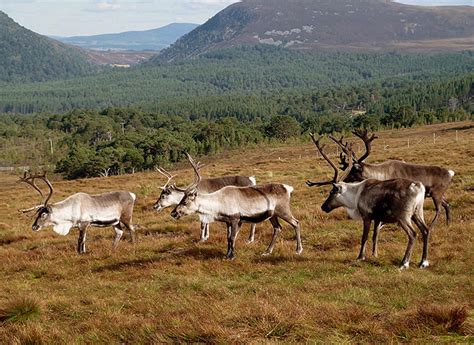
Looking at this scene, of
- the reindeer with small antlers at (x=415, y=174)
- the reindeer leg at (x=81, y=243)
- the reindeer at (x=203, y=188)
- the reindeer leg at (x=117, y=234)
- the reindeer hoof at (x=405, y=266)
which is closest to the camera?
the reindeer hoof at (x=405, y=266)

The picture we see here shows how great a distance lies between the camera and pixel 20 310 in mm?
10328

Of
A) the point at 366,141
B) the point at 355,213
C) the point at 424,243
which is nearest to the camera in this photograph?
the point at 424,243

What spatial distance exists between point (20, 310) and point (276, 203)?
6.73 meters

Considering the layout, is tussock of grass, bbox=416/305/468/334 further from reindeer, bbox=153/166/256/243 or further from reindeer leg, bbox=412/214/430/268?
reindeer, bbox=153/166/256/243

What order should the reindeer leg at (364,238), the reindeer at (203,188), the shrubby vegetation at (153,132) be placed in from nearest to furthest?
the reindeer leg at (364,238)
the reindeer at (203,188)
the shrubby vegetation at (153,132)

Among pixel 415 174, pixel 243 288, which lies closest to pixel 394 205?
pixel 243 288

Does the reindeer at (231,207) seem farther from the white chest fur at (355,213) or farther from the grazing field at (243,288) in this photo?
the white chest fur at (355,213)

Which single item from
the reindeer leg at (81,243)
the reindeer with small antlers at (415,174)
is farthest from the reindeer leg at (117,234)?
the reindeer with small antlers at (415,174)

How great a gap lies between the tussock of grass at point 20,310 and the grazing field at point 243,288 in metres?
0.02

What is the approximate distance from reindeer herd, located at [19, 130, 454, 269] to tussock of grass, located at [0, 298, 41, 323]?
4.33 m

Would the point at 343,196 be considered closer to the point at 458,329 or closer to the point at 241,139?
the point at 458,329

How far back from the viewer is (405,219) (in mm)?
11922

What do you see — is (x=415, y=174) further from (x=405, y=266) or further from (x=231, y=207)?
(x=231, y=207)

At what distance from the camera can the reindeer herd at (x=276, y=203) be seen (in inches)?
→ 476
